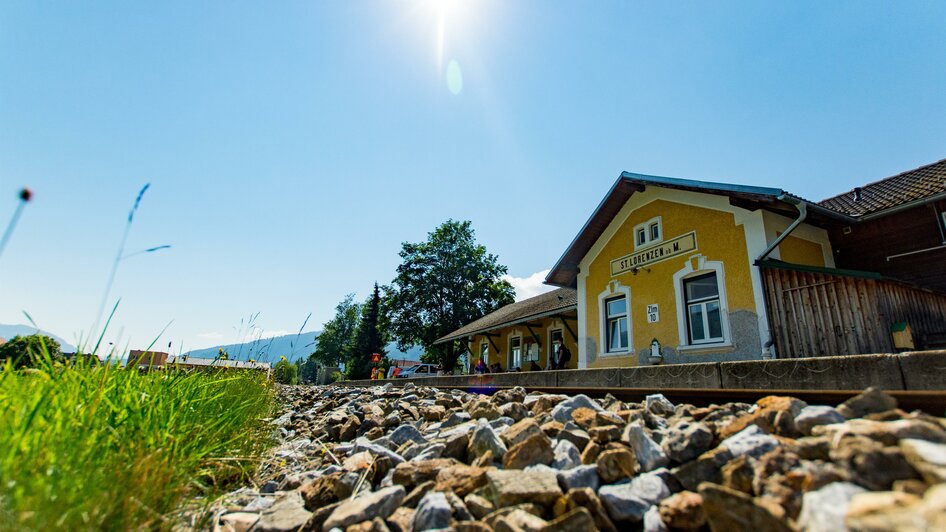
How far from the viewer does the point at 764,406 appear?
7.01 feet

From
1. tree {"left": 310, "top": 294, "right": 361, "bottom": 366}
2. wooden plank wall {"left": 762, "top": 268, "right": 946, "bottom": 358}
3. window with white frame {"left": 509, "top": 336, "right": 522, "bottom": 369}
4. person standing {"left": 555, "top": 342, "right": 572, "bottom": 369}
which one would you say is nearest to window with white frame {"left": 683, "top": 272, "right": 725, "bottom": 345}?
wooden plank wall {"left": 762, "top": 268, "right": 946, "bottom": 358}

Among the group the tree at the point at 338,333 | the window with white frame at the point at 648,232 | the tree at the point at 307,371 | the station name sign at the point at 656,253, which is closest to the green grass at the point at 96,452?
the tree at the point at 307,371

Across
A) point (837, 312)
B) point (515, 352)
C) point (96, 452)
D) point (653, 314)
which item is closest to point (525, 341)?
point (515, 352)

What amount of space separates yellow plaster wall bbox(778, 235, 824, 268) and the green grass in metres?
10.1

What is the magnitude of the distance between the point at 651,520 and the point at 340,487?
1.61 m

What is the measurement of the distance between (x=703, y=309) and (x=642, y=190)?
140 inches

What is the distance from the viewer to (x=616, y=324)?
37.7 feet

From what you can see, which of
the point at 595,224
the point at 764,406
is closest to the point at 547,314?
the point at 595,224

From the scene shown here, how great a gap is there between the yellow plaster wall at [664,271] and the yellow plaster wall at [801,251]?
999 millimetres

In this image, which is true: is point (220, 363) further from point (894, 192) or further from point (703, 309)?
point (894, 192)

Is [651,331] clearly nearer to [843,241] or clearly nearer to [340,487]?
[843,241]

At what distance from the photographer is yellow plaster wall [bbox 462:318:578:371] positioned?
1524 cm

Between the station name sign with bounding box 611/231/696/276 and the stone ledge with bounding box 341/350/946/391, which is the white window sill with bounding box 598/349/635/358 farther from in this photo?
the stone ledge with bounding box 341/350/946/391

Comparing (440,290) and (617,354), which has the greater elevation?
(440,290)
